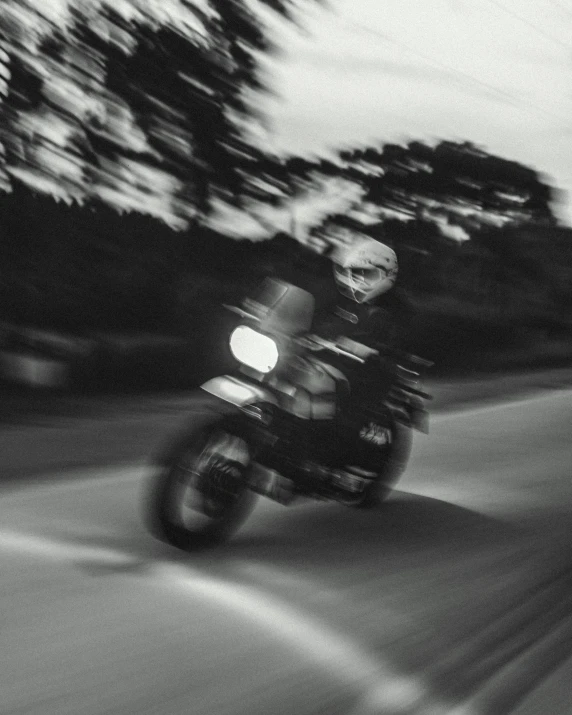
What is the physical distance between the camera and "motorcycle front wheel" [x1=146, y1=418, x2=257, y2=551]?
4.49 meters

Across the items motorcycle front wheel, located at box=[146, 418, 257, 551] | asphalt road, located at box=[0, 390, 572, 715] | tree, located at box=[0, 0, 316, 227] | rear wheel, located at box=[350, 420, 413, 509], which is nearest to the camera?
asphalt road, located at box=[0, 390, 572, 715]

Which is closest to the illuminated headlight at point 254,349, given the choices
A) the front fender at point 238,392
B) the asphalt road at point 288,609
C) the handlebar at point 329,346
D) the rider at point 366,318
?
the front fender at point 238,392

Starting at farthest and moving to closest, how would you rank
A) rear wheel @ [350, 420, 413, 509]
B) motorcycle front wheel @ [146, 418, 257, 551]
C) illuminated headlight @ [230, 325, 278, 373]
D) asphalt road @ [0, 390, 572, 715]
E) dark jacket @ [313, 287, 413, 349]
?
rear wheel @ [350, 420, 413, 509], dark jacket @ [313, 287, 413, 349], motorcycle front wheel @ [146, 418, 257, 551], illuminated headlight @ [230, 325, 278, 373], asphalt road @ [0, 390, 572, 715]

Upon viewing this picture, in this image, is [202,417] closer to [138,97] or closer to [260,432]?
[260,432]

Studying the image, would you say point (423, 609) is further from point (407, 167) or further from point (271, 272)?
point (407, 167)

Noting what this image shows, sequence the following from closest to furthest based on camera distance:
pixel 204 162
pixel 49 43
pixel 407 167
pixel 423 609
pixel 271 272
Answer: pixel 423 609 → pixel 49 43 → pixel 204 162 → pixel 271 272 → pixel 407 167

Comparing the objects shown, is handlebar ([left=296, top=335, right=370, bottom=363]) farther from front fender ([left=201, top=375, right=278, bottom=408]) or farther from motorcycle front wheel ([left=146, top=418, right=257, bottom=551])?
motorcycle front wheel ([left=146, top=418, right=257, bottom=551])

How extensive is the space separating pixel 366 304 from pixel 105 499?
1.87m

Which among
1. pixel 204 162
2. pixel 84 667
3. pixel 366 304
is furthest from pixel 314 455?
pixel 204 162

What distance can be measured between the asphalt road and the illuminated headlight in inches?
36.1

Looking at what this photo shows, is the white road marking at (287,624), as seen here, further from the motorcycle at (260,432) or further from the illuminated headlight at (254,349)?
the illuminated headlight at (254,349)

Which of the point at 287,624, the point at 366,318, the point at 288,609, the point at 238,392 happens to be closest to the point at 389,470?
the point at 366,318

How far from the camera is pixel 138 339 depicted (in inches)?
445

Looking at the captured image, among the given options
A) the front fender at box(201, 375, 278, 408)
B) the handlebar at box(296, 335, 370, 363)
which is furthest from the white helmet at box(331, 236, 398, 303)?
the front fender at box(201, 375, 278, 408)
